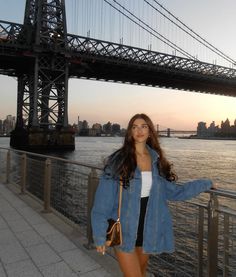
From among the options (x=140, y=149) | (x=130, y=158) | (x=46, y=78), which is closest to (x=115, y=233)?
(x=130, y=158)

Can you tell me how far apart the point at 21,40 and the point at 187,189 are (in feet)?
170

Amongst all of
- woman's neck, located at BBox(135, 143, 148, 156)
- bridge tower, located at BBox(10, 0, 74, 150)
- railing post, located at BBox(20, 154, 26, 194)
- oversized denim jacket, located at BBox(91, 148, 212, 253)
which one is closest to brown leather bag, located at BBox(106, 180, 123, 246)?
oversized denim jacket, located at BBox(91, 148, 212, 253)

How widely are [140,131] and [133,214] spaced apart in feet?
1.93

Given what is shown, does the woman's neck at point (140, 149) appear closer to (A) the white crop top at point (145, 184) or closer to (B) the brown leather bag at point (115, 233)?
(A) the white crop top at point (145, 184)

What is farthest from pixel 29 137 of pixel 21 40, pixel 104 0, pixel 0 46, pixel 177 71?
pixel 104 0

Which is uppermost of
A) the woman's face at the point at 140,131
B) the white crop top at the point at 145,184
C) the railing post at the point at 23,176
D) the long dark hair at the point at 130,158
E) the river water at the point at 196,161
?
the woman's face at the point at 140,131

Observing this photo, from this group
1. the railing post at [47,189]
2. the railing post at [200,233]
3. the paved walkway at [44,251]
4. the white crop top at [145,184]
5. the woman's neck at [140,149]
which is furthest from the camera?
the railing post at [47,189]

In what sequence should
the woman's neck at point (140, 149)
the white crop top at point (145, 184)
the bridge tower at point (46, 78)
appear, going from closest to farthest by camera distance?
the white crop top at point (145, 184) < the woman's neck at point (140, 149) < the bridge tower at point (46, 78)

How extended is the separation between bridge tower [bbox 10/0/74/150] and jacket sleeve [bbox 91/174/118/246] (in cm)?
4083

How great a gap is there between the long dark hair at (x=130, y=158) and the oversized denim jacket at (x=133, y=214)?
49 mm

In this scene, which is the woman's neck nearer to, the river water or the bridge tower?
the river water

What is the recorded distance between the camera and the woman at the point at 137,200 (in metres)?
2.46

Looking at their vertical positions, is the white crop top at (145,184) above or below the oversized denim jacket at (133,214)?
above

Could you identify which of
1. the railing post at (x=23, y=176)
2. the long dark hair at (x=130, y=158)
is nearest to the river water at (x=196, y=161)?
the long dark hair at (x=130, y=158)
